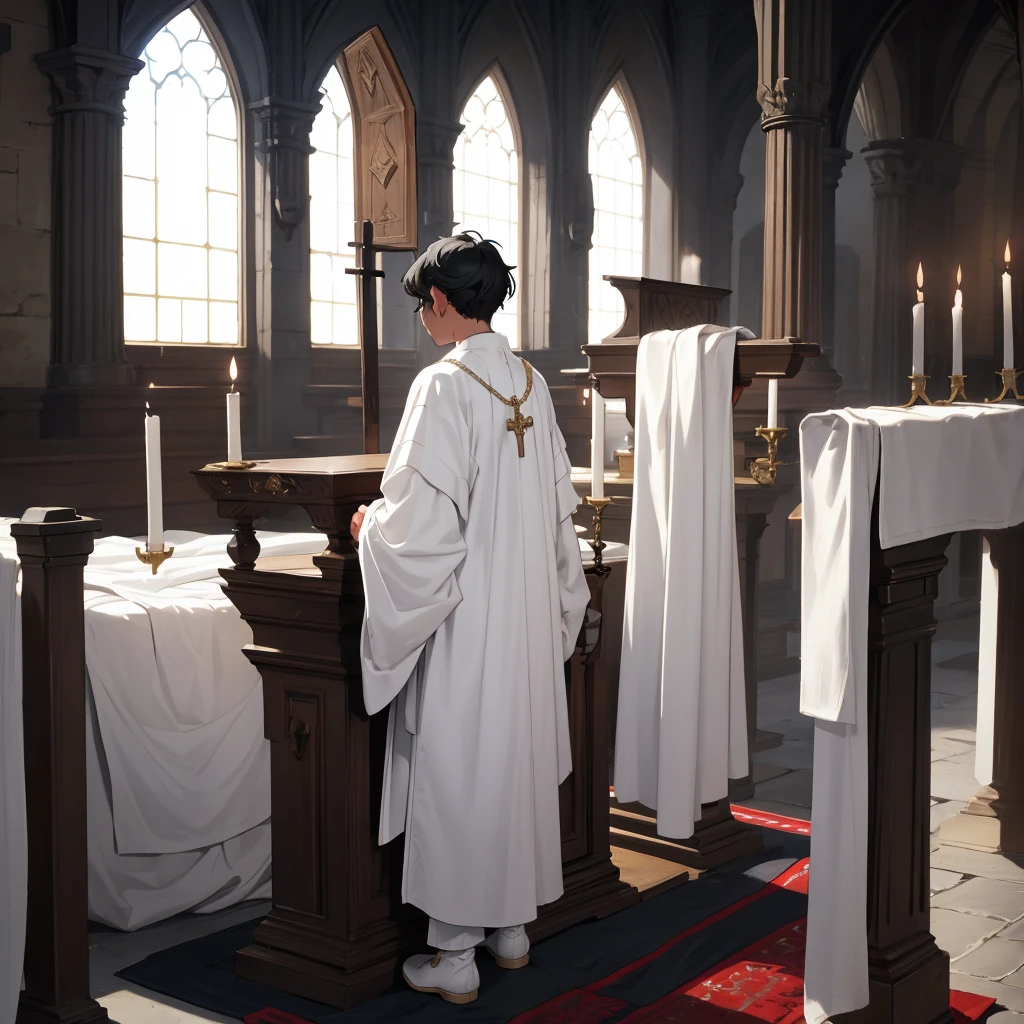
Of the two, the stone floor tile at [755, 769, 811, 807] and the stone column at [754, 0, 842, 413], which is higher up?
the stone column at [754, 0, 842, 413]

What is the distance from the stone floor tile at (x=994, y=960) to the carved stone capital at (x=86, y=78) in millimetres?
6227

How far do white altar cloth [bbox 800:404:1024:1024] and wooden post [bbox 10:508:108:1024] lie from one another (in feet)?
4.91

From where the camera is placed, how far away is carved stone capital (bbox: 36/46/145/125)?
23.5ft

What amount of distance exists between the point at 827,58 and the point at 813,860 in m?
6.12

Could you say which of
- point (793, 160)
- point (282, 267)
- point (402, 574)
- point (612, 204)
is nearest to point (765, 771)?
point (402, 574)

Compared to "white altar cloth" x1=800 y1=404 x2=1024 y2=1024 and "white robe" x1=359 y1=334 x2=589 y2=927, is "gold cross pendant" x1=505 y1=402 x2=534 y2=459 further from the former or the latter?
"white altar cloth" x1=800 y1=404 x2=1024 y2=1024

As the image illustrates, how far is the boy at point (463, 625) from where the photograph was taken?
2924 mm

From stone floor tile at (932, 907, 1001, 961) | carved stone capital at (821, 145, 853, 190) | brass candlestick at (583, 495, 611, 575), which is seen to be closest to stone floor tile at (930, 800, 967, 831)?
stone floor tile at (932, 907, 1001, 961)

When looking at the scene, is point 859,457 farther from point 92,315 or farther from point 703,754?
point 92,315

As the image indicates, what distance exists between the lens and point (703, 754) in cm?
376

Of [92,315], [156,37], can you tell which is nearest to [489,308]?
[92,315]

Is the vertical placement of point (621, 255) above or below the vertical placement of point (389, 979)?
above

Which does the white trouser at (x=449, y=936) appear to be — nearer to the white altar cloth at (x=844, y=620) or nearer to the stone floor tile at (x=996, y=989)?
the white altar cloth at (x=844, y=620)

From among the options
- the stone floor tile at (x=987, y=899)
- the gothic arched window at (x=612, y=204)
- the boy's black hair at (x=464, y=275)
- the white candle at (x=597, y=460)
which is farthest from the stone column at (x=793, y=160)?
the boy's black hair at (x=464, y=275)
